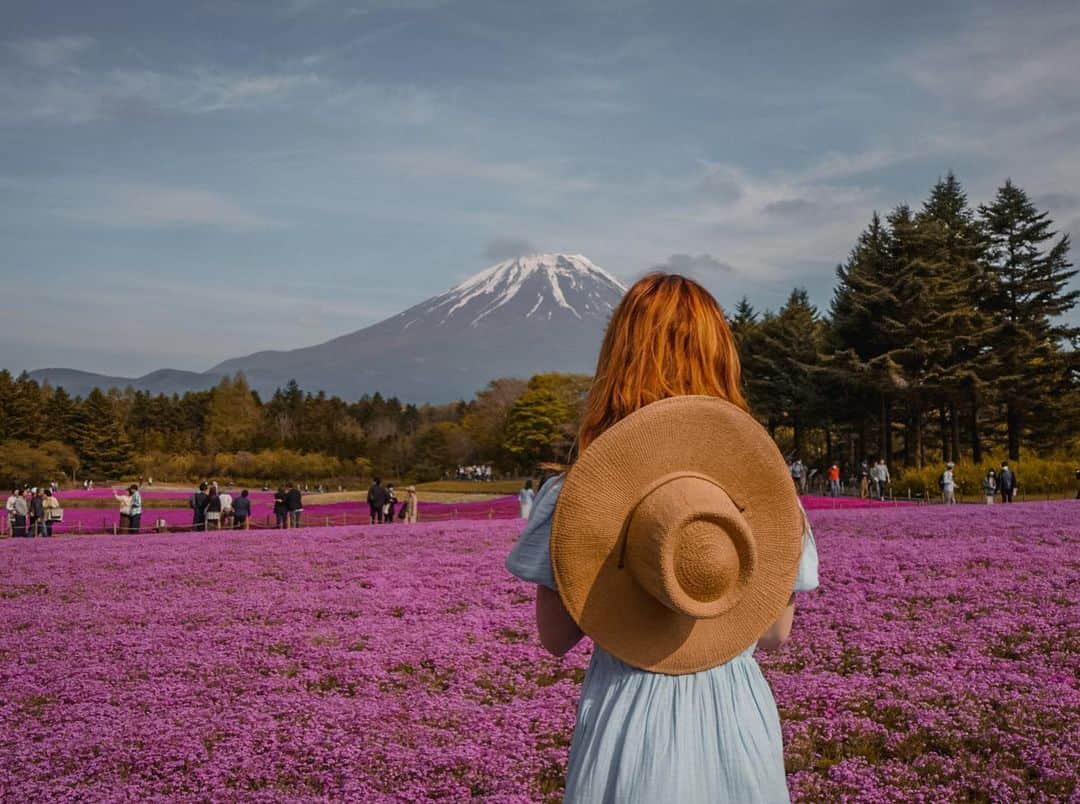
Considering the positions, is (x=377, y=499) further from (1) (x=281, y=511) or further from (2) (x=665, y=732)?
(2) (x=665, y=732)

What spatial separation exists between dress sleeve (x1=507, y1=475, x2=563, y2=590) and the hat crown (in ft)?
0.85

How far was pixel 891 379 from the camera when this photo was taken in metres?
44.9

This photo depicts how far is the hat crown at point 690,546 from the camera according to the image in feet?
Answer: 7.66

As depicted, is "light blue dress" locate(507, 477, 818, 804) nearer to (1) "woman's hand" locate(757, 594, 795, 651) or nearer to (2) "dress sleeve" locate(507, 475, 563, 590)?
(2) "dress sleeve" locate(507, 475, 563, 590)

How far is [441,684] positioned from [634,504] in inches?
273

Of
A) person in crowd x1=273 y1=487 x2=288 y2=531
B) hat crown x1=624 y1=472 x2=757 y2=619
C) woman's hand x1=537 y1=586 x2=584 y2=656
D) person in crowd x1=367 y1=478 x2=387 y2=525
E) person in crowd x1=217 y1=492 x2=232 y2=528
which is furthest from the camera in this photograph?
person in crowd x1=217 y1=492 x2=232 y2=528

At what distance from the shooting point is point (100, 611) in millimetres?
12609

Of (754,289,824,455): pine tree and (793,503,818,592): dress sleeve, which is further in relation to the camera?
(754,289,824,455): pine tree

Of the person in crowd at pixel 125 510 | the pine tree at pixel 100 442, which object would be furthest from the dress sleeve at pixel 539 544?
the pine tree at pixel 100 442

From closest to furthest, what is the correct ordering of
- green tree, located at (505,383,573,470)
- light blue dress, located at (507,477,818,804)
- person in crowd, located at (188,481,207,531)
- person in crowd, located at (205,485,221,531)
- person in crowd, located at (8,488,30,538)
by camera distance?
light blue dress, located at (507,477,818,804) < person in crowd, located at (8,488,30,538) < person in crowd, located at (205,485,221,531) < person in crowd, located at (188,481,207,531) < green tree, located at (505,383,573,470)

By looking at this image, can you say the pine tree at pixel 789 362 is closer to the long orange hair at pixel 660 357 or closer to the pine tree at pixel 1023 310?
the pine tree at pixel 1023 310

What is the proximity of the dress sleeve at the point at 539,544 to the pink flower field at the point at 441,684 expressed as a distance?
12.7 feet

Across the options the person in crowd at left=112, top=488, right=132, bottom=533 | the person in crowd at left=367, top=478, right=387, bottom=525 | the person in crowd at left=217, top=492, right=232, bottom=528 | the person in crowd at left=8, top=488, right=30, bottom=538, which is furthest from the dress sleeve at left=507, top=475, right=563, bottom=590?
the person in crowd at left=217, top=492, right=232, bottom=528

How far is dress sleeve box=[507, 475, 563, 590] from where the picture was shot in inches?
102
